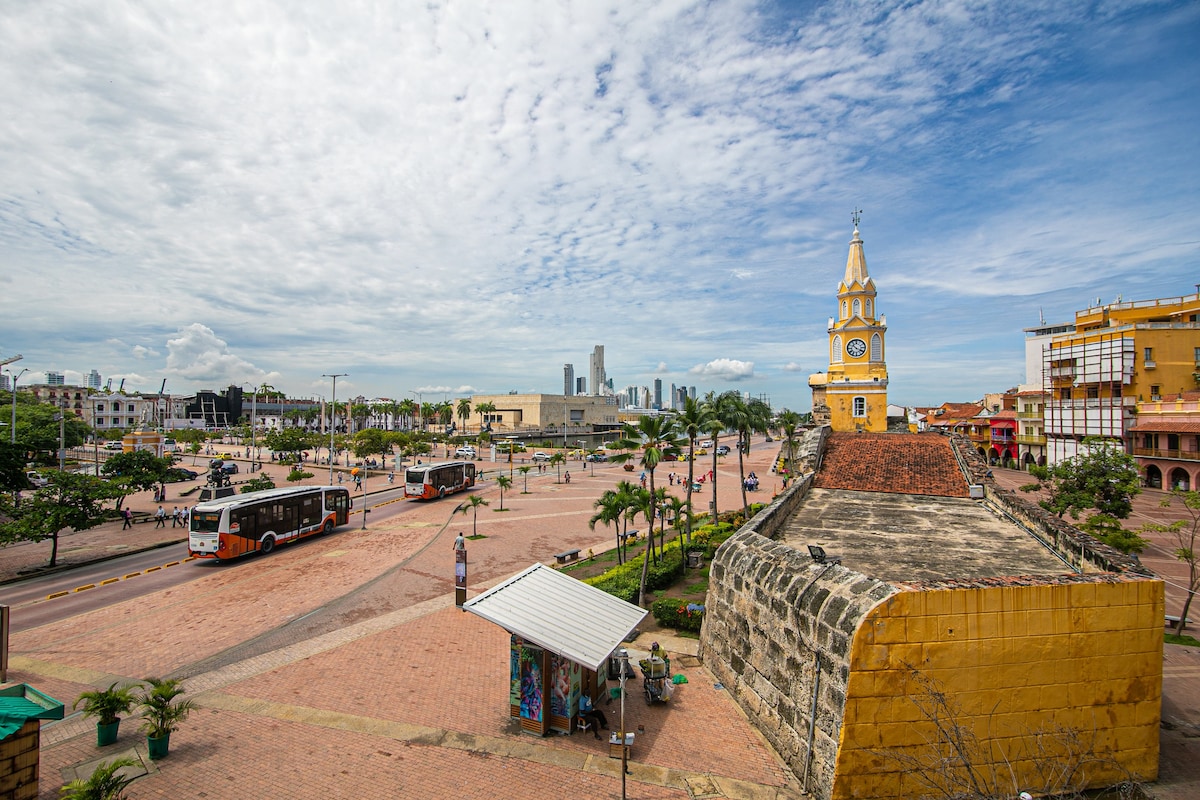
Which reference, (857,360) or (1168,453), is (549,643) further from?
(1168,453)

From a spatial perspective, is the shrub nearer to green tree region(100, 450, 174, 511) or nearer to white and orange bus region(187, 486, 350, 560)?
white and orange bus region(187, 486, 350, 560)

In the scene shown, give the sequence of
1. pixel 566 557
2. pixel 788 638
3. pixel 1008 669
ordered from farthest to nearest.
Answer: pixel 566 557 < pixel 788 638 < pixel 1008 669

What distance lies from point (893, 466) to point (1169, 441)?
33.1 meters

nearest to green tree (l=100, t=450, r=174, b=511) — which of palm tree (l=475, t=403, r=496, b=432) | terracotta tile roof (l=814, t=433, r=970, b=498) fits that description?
terracotta tile roof (l=814, t=433, r=970, b=498)

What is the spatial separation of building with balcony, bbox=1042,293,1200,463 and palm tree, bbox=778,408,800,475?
66.1 ft

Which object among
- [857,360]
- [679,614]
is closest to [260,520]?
[679,614]

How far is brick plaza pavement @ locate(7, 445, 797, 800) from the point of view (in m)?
9.55

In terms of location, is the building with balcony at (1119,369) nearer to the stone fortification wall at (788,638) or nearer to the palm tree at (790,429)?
the palm tree at (790,429)

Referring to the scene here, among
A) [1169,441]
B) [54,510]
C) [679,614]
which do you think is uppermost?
[1169,441]

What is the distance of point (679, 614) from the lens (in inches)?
657

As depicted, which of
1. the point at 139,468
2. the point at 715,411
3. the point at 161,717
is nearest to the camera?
the point at 161,717

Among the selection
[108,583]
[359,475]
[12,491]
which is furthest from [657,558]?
[359,475]

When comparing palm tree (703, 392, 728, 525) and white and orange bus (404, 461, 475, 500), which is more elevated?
palm tree (703, 392, 728, 525)

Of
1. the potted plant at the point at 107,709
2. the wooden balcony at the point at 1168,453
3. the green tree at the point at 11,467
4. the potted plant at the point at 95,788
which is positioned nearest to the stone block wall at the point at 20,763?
the potted plant at the point at 95,788
